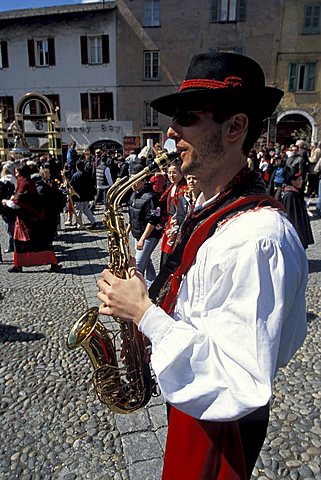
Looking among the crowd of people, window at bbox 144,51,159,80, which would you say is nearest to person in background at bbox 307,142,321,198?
the crowd of people

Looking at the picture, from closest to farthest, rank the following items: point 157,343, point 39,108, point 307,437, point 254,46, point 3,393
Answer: point 157,343
point 307,437
point 3,393
point 254,46
point 39,108

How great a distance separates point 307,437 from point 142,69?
2326cm

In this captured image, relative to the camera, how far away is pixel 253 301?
1.04 metres

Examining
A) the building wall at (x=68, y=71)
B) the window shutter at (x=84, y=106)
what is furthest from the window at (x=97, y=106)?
the building wall at (x=68, y=71)

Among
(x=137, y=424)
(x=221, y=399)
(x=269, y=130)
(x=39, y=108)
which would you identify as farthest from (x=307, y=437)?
(x=39, y=108)

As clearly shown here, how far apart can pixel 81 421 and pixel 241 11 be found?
24.0 metres

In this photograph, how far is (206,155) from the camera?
1.35 m

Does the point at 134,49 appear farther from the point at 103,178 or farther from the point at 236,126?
the point at 236,126

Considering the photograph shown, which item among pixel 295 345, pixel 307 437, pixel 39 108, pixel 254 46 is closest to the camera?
pixel 295 345

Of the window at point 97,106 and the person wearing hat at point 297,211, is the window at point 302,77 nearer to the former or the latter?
the window at point 97,106

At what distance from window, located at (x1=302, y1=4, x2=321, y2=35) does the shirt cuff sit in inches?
967

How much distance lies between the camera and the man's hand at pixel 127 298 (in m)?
1.25

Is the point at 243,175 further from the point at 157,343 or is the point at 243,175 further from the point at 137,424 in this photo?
the point at 137,424

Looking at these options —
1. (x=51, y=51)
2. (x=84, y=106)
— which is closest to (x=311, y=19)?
(x=84, y=106)
